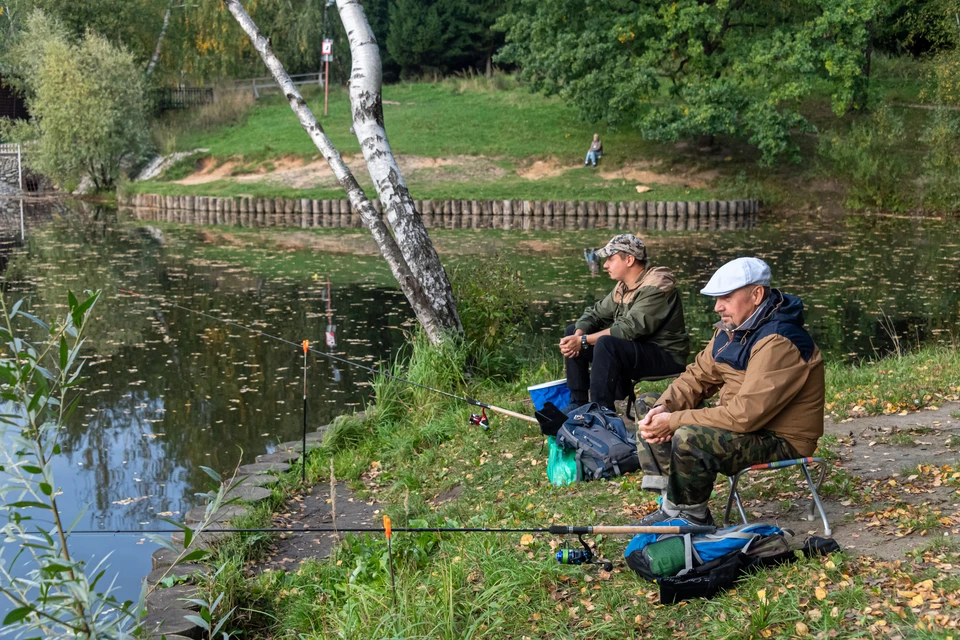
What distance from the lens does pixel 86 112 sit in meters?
31.9

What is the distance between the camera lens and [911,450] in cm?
578

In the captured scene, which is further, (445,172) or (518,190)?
(445,172)

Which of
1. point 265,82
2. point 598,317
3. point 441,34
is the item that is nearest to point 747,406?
point 598,317

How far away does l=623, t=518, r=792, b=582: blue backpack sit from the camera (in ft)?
13.4

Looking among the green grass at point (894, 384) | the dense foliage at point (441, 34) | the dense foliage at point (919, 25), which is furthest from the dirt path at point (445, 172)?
the green grass at point (894, 384)

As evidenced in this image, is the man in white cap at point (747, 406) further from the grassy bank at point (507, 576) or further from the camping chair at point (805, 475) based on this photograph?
the grassy bank at point (507, 576)

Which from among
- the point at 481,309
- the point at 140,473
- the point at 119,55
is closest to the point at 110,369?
the point at 140,473

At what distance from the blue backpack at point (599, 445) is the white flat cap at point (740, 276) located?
5.14 feet

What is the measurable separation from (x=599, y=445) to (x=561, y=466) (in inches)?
11.8

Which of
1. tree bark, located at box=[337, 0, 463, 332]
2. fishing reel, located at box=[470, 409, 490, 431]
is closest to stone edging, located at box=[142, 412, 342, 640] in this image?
fishing reel, located at box=[470, 409, 490, 431]

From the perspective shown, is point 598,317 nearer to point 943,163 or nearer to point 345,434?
point 345,434

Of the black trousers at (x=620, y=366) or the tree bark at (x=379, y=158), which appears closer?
the black trousers at (x=620, y=366)

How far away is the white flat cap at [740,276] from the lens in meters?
4.43

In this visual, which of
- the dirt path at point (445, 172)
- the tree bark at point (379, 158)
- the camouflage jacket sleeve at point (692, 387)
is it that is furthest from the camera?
the dirt path at point (445, 172)
